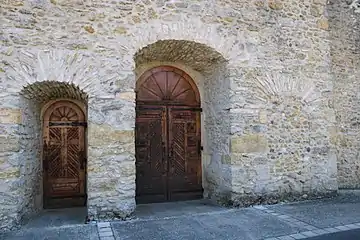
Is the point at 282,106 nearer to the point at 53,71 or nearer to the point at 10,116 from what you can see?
the point at 53,71

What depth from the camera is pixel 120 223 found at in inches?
163

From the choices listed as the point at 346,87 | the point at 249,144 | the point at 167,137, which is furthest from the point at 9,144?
the point at 346,87

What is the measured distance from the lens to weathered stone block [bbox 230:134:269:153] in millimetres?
4930

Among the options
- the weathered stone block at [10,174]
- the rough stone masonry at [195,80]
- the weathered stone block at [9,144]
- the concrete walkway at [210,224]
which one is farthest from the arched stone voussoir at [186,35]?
the concrete walkway at [210,224]

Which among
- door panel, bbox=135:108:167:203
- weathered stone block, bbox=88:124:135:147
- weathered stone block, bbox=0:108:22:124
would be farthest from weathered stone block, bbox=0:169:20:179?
door panel, bbox=135:108:167:203

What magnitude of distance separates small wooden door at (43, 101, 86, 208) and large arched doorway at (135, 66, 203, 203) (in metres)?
0.95

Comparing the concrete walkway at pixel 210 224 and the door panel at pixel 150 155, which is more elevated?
the door panel at pixel 150 155

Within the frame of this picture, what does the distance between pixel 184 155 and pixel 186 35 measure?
2.16 m

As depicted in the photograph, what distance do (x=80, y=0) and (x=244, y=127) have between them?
3.07 metres

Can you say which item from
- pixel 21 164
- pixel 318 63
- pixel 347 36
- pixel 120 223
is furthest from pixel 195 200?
pixel 347 36

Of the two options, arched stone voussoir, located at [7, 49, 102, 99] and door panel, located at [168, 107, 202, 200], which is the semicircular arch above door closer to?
door panel, located at [168, 107, 202, 200]

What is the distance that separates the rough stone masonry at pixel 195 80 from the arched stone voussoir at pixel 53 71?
0.01 m

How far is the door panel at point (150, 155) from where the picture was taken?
5391 millimetres

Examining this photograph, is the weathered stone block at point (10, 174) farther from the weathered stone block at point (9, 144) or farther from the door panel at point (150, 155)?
the door panel at point (150, 155)
